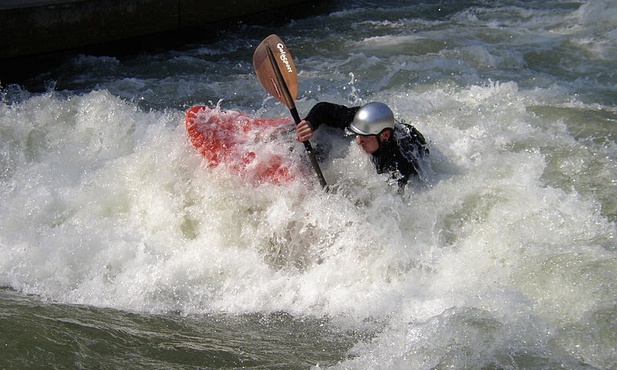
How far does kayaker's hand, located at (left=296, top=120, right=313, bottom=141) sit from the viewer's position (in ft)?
15.2

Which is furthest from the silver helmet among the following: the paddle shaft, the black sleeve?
the paddle shaft

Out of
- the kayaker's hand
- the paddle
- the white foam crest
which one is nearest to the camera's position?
the white foam crest

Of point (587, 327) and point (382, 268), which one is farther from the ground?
point (382, 268)

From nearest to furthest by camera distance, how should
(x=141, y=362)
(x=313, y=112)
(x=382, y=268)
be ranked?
(x=141, y=362), (x=382, y=268), (x=313, y=112)

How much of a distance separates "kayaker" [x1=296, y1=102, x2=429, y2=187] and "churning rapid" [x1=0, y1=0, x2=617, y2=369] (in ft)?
0.43

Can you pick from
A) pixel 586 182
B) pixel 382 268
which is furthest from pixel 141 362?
pixel 586 182

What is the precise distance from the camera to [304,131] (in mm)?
4637

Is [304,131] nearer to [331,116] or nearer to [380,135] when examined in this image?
[331,116]

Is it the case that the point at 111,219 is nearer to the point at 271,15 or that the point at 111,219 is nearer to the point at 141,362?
the point at 141,362

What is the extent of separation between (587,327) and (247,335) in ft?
5.64

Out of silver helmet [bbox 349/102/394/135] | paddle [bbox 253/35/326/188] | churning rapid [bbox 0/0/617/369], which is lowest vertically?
churning rapid [bbox 0/0/617/369]

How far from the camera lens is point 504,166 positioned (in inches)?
202

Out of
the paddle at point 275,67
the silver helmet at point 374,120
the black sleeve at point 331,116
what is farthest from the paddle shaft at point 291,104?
the silver helmet at point 374,120

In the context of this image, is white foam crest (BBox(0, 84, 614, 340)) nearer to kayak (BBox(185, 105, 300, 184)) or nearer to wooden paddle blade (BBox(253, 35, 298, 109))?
kayak (BBox(185, 105, 300, 184))
